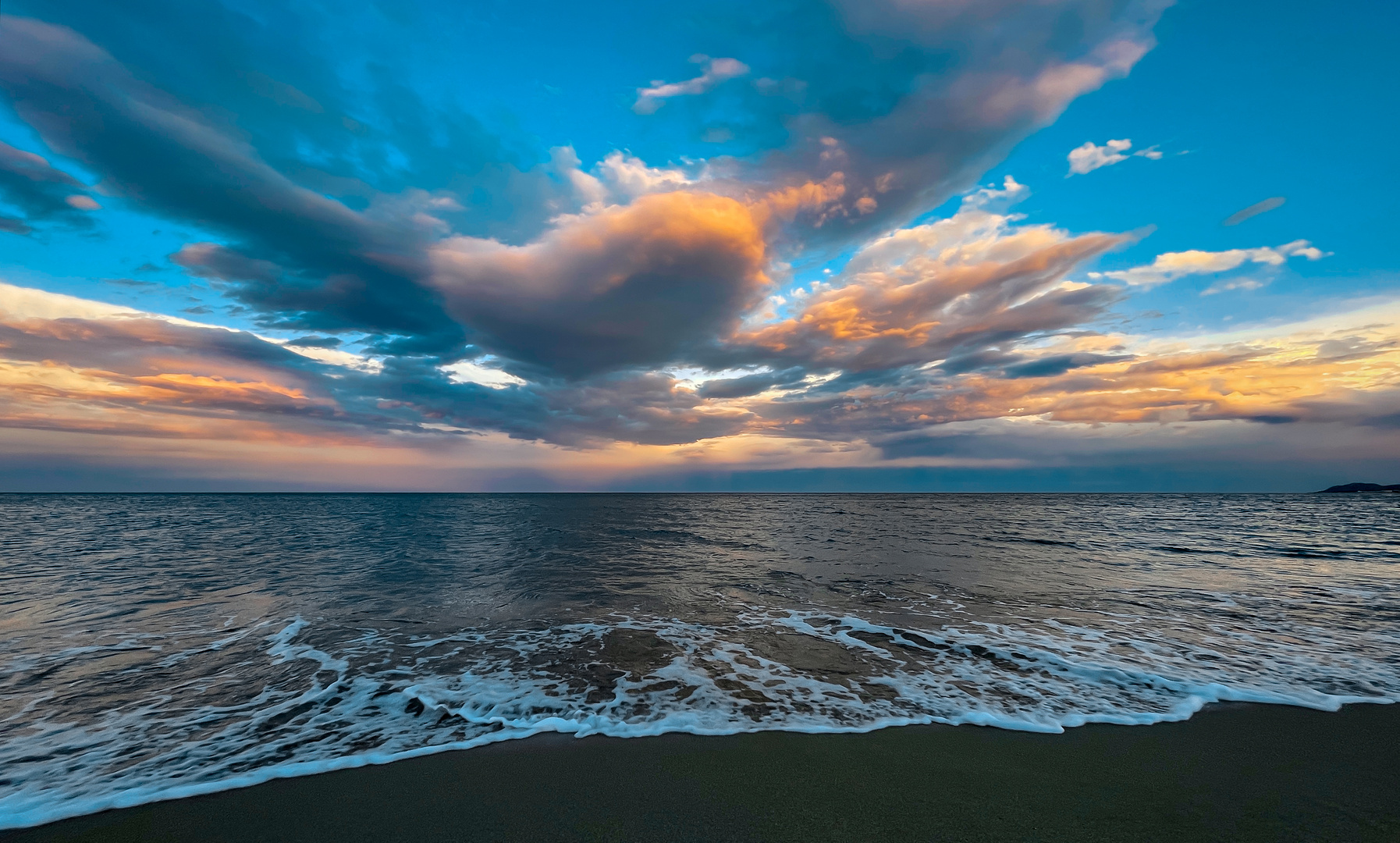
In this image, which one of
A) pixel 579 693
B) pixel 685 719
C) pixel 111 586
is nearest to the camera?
pixel 685 719

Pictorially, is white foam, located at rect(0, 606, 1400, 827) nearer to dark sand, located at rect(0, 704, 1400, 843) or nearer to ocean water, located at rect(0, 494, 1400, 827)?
ocean water, located at rect(0, 494, 1400, 827)

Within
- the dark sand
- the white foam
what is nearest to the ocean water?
the white foam

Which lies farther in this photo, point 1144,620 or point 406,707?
point 1144,620

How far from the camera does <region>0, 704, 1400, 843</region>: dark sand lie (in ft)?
12.7

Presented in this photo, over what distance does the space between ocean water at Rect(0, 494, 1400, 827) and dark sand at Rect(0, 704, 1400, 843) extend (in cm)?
41

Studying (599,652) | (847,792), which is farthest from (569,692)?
(847,792)

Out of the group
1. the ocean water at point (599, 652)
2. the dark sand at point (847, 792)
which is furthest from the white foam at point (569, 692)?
the dark sand at point (847, 792)

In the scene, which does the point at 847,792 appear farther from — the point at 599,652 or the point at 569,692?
the point at 599,652

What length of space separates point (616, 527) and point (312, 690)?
30.7 m

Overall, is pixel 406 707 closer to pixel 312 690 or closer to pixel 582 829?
pixel 312 690

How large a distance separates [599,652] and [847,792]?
516cm

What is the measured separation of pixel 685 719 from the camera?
5.84 metres

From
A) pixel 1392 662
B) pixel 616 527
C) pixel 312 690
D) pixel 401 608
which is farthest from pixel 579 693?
pixel 616 527

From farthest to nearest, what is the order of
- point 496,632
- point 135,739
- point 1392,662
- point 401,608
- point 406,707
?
point 401,608
point 496,632
point 1392,662
point 406,707
point 135,739
